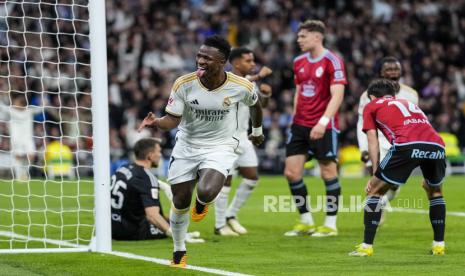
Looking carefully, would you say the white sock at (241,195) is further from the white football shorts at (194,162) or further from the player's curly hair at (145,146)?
the white football shorts at (194,162)

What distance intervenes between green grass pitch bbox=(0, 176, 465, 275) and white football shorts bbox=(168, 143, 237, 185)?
2.90 feet

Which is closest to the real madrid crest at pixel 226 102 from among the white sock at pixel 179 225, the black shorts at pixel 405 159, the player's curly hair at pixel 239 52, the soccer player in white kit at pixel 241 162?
the white sock at pixel 179 225

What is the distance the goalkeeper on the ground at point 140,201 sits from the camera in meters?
11.4

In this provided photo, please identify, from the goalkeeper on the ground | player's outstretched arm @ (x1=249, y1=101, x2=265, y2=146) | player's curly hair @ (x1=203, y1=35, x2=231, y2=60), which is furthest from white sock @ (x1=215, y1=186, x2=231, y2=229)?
player's curly hair @ (x1=203, y1=35, x2=231, y2=60)

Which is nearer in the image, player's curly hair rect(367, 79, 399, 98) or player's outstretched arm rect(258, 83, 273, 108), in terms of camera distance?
player's curly hair rect(367, 79, 399, 98)

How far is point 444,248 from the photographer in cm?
1011

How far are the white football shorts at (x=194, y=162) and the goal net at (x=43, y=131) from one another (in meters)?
1.49

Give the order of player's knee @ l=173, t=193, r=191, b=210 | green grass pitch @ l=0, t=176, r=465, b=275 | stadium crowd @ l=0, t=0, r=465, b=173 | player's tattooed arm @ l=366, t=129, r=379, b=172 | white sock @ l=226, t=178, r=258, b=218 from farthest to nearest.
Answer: stadium crowd @ l=0, t=0, r=465, b=173, white sock @ l=226, t=178, r=258, b=218, player's tattooed arm @ l=366, t=129, r=379, b=172, player's knee @ l=173, t=193, r=191, b=210, green grass pitch @ l=0, t=176, r=465, b=275

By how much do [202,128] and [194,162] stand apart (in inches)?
13.7

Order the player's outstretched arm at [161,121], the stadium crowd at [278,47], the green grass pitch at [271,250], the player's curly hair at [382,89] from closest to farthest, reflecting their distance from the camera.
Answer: the player's outstretched arm at [161,121], the green grass pitch at [271,250], the player's curly hair at [382,89], the stadium crowd at [278,47]

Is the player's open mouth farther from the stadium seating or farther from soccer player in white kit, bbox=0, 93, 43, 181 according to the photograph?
the stadium seating

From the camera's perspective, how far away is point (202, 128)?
920 cm

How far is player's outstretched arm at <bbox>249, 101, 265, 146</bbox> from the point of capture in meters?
9.52

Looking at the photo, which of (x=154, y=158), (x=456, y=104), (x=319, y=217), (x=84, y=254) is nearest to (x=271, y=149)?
(x=456, y=104)
